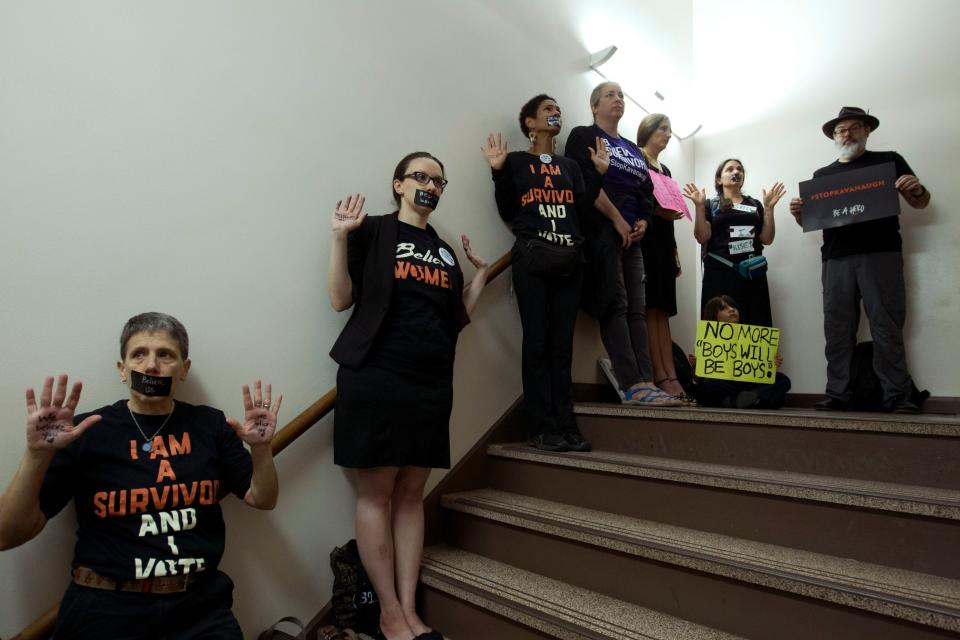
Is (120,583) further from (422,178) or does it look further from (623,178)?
(623,178)

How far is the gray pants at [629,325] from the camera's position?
2598 mm

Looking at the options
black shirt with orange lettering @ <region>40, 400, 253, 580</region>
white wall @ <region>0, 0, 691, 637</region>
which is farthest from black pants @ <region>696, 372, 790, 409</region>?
black shirt with orange lettering @ <region>40, 400, 253, 580</region>

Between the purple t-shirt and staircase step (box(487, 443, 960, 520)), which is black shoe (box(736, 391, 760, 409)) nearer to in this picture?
staircase step (box(487, 443, 960, 520))

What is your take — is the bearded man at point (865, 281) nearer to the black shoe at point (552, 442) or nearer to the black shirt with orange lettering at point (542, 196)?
the black shirt with orange lettering at point (542, 196)

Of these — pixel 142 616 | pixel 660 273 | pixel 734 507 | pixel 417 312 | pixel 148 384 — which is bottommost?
pixel 142 616

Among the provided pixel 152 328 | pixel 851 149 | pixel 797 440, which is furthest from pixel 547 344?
pixel 851 149

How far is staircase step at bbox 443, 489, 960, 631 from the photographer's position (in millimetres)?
1229

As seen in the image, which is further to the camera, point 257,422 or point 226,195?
point 226,195

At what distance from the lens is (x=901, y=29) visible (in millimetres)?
3262

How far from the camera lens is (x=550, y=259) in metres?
2.25

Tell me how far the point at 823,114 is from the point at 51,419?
4032 mm

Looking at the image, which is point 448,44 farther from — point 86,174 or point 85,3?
point 86,174

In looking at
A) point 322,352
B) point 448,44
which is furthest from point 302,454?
point 448,44

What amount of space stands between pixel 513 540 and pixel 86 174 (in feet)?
5.36
